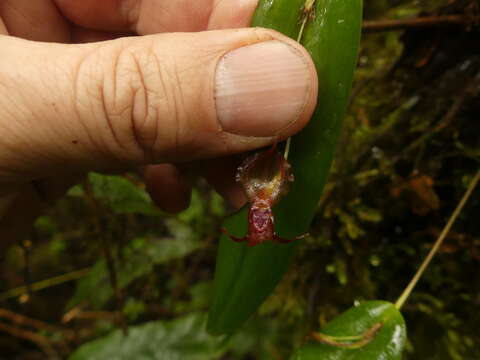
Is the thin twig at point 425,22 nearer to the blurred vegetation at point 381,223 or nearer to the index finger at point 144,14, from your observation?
the blurred vegetation at point 381,223

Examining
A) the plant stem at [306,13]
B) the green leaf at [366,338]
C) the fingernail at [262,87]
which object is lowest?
the green leaf at [366,338]

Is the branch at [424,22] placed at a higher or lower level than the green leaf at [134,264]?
higher

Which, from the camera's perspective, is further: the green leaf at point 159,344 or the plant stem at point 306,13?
the green leaf at point 159,344

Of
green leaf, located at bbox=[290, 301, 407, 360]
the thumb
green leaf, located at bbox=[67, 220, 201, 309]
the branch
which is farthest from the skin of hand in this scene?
green leaf, located at bbox=[67, 220, 201, 309]

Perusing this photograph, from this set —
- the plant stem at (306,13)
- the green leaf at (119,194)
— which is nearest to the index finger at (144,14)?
the plant stem at (306,13)

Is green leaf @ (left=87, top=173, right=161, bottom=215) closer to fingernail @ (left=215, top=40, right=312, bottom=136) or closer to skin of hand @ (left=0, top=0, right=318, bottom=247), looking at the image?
skin of hand @ (left=0, top=0, right=318, bottom=247)

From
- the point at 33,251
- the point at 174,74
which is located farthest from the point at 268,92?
the point at 33,251

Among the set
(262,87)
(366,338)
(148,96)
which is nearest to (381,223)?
(366,338)
